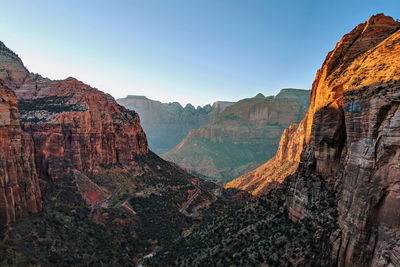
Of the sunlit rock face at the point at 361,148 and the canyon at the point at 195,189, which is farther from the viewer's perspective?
the canyon at the point at 195,189

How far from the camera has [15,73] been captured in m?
75.1

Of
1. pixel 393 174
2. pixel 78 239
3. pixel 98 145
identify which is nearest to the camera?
pixel 393 174

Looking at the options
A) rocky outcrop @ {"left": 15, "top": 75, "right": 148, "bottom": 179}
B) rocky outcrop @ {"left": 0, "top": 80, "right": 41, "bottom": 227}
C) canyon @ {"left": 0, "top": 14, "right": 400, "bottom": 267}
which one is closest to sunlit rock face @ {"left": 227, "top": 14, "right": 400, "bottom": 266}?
canyon @ {"left": 0, "top": 14, "right": 400, "bottom": 267}

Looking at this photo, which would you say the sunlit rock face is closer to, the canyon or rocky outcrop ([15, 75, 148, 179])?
the canyon

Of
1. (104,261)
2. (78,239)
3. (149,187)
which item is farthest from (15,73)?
(104,261)

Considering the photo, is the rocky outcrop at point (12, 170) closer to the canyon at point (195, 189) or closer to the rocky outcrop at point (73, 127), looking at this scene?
the canyon at point (195, 189)

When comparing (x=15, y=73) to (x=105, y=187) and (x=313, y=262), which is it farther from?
(x=313, y=262)

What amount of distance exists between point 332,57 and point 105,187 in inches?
2231

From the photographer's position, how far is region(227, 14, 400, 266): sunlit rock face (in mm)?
15242

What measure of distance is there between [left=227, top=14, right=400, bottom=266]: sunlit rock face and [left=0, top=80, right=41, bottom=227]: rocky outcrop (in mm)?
34565

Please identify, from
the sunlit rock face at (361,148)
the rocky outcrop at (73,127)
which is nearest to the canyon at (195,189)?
the sunlit rock face at (361,148)

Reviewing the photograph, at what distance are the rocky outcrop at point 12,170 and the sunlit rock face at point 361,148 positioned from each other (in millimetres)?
34565

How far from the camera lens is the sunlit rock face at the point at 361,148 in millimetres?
15242

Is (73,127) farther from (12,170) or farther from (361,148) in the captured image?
(361,148)
